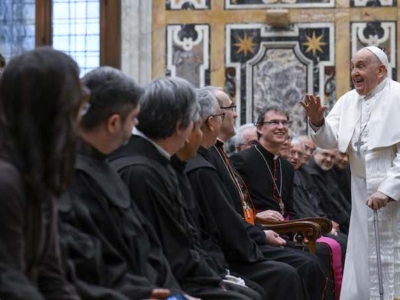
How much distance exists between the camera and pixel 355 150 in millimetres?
7078

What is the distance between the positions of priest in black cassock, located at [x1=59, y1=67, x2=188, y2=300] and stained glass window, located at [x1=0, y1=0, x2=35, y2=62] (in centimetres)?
752

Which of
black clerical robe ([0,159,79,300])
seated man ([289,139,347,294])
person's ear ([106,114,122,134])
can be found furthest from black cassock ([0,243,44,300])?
seated man ([289,139,347,294])

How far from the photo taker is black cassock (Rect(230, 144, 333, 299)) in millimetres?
7054

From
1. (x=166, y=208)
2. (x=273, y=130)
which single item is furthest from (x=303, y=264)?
(x=166, y=208)

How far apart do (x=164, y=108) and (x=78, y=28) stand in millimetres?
6873

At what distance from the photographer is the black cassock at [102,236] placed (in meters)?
3.19

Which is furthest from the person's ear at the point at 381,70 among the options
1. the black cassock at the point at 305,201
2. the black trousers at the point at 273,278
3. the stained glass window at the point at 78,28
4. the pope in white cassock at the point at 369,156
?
the stained glass window at the point at 78,28

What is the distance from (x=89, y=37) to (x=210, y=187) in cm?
605

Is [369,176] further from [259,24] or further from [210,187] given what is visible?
[259,24]

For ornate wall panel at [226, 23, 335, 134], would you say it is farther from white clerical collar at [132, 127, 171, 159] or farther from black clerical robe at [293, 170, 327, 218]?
white clerical collar at [132, 127, 171, 159]

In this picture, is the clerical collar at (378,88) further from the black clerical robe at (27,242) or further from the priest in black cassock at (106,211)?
the black clerical robe at (27,242)

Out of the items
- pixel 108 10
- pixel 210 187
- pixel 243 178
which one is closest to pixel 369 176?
pixel 243 178

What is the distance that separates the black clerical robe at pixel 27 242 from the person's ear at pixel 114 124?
796 millimetres

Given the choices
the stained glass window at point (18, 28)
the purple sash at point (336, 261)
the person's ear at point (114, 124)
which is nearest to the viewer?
the person's ear at point (114, 124)
